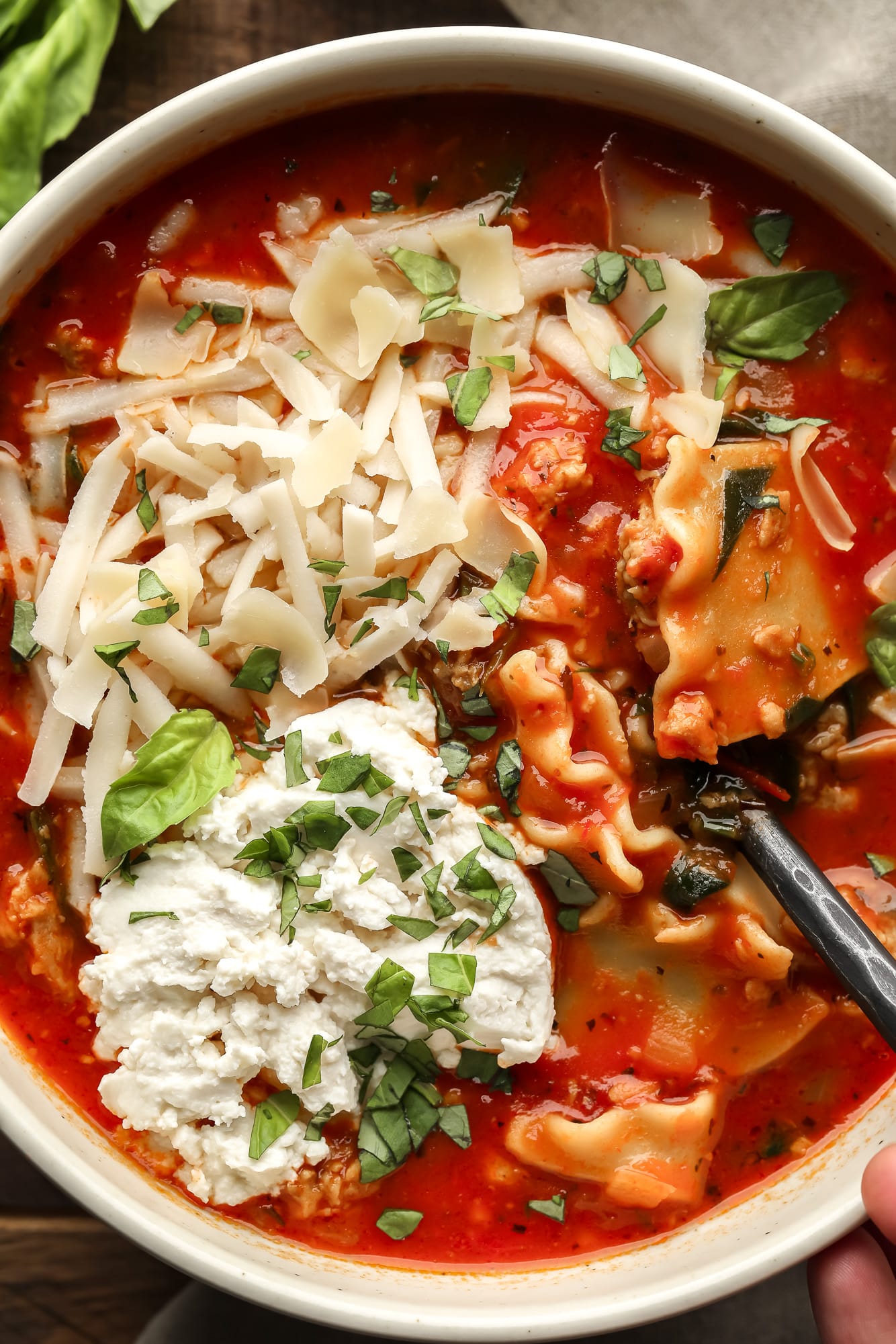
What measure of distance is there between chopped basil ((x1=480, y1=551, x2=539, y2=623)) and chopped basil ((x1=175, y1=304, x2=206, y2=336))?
0.96m

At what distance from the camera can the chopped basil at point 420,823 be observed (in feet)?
8.73

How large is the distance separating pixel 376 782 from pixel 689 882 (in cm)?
80

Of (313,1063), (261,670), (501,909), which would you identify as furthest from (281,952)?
(261,670)

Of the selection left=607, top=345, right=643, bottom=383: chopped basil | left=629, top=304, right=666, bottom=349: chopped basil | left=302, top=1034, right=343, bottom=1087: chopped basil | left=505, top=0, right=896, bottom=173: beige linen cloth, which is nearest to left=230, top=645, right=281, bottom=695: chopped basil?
left=302, top=1034, right=343, bottom=1087: chopped basil

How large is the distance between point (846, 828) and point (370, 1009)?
1.27 m

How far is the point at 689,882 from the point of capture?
280cm

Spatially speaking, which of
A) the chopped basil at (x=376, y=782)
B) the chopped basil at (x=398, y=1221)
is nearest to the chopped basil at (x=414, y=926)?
the chopped basil at (x=376, y=782)

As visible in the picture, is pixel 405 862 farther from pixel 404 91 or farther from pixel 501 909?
pixel 404 91

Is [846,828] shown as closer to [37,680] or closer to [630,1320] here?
[630,1320]

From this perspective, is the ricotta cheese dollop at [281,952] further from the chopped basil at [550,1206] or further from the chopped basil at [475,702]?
the chopped basil at [550,1206]

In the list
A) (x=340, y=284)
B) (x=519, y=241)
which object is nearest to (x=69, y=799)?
(x=340, y=284)

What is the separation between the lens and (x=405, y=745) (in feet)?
8.89

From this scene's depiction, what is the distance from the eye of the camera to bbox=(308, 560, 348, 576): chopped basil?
2.69 meters

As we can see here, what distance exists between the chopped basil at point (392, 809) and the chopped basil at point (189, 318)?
3.94 ft
